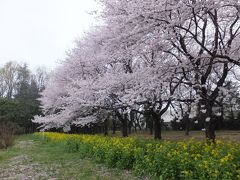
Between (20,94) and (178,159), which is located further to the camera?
(20,94)

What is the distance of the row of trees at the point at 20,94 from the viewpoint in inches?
1732

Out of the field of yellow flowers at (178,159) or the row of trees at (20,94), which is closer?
the field of yellow flowers at (178,159)

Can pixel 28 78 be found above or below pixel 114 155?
above

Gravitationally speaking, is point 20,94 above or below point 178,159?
above

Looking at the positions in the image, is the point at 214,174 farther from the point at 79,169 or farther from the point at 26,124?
the point at 26,124

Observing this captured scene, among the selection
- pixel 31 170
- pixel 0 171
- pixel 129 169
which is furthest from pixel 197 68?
pixel 0 171

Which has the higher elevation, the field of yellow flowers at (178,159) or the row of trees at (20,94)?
the row of trees at (20,94)

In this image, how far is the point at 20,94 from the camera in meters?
57.9

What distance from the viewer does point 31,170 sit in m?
9.73

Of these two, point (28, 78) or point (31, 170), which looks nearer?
point (31, 170)

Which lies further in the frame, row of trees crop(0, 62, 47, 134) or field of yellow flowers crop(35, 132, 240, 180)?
row of trees crop(0, 62, 47, 134)

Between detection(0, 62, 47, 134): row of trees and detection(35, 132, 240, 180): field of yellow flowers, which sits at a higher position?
detection(0, 62, 47, 134): row of trees

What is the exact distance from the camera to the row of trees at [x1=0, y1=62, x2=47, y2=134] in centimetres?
4398

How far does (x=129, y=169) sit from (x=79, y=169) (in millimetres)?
1672
